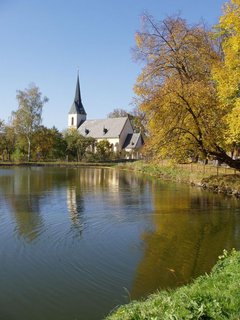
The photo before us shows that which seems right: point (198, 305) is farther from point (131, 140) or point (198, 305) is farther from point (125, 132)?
point (125, 132)

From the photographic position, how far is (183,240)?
46.8 ft

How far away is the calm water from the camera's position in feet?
29.1

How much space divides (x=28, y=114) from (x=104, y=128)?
104 ft

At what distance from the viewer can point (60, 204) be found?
72.5 ft

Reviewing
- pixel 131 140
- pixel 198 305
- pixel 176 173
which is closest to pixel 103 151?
pixel 131 140

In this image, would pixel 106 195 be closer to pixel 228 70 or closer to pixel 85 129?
pixel 228 70

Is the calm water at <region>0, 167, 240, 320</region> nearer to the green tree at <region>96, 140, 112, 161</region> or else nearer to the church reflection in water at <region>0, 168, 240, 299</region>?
the church reflection in water at <region>0, 168, 240, 299</region>

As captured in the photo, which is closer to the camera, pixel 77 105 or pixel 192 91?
pixel 192 91

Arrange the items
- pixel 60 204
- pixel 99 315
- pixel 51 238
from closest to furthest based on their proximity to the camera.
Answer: pixel 99 315, pixel 51 238, pixel 60 204

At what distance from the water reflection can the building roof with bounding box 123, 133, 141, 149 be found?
68369 millimetres

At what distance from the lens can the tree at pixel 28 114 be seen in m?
69.8

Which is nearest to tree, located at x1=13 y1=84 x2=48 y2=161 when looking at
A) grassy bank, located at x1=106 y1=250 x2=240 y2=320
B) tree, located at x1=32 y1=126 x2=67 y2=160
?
tree, located at x1=32 y1=126 x2=67 y2=160

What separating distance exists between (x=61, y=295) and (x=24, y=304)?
89cm

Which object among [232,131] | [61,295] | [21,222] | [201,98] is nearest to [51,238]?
[21,222]
